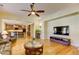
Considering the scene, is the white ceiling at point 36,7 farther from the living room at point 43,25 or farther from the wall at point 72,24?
the wall at point 72,24

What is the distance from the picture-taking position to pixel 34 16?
2.13 m

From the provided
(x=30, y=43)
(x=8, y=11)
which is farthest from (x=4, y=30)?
(x=30, y=43)

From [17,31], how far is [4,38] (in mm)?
258

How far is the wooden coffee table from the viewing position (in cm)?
212

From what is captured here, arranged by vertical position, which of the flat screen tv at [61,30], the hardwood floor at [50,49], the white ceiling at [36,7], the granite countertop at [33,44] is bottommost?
the hardwood floor at [50,49]

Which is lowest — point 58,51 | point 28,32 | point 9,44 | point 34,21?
point 58,51

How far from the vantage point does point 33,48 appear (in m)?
2.12

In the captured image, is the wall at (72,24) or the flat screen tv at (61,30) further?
the flat screen tv at (61,30)

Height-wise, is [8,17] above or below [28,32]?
above

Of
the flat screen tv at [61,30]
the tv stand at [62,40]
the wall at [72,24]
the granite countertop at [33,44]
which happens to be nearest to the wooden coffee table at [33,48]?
the granite countertop at [33,44]

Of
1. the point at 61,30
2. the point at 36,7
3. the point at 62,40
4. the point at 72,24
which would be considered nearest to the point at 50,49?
the point at 62,40

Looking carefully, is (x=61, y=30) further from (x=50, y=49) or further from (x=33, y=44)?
(x=33, y=44)

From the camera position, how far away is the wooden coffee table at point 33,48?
83.4 inches

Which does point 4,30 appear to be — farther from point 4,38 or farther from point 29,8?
point 29,8
